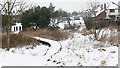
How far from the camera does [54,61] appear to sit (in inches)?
343

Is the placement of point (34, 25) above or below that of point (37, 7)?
below

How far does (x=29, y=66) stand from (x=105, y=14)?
55805mm

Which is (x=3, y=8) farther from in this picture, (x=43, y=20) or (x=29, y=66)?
(x=43, y=20)

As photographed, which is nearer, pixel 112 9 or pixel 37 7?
pixel 37 7

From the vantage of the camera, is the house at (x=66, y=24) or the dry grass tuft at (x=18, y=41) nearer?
the dry grass tuft at (x=18, y=41)

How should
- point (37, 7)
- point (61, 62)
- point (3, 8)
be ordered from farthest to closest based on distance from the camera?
1. point (37, 7)
2. point (3, 8)
3. point (61, 62)

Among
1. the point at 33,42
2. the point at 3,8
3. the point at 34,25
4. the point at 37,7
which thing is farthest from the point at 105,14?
the point at 3,8

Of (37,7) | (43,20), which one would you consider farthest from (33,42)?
(37,7)

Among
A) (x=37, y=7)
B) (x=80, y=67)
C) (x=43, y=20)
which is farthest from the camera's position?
(x=37, y=7)

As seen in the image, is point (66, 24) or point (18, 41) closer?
point (18, 41)

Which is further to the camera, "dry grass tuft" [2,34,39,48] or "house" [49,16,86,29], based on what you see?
"house" [49,16,86,29]

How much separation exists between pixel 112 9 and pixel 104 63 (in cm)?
5712

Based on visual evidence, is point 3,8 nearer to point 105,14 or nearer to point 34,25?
point 34,25

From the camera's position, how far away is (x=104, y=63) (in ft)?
25.3
